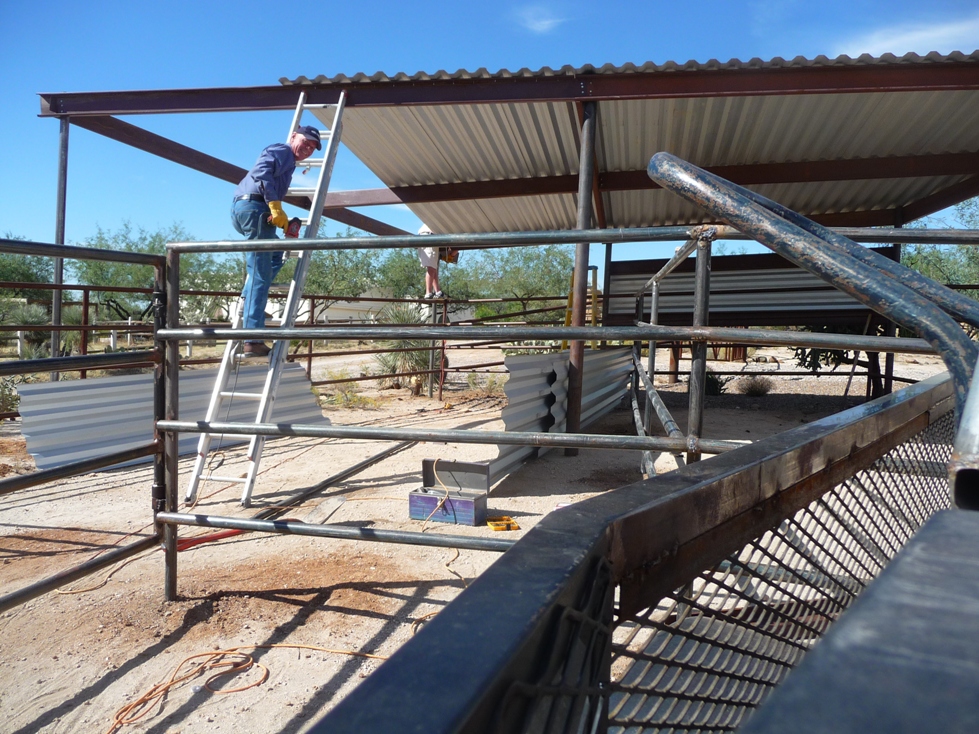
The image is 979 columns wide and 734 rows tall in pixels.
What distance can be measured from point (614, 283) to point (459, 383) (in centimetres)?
431

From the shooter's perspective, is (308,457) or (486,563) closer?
(486,563)

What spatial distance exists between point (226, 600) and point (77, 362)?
4.11 feet

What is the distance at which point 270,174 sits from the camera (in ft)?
16.5

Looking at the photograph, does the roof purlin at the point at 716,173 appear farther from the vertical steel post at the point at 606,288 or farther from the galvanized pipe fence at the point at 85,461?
the galvanized pipe fence at the point at 85,461

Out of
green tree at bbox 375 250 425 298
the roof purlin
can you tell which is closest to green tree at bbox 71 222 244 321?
green tree at bbox 375 250 425 298

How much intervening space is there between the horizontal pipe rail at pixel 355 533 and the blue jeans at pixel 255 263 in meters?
2.23

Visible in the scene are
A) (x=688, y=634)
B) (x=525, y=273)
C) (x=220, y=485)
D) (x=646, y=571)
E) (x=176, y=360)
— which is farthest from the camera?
(x=525, y=273)

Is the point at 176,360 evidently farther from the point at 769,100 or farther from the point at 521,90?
the point at 769,100

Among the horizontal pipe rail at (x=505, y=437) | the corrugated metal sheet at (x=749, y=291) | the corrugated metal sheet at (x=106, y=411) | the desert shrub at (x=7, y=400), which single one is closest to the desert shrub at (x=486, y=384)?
the corrugated metal sheet at (x=749, y=291)

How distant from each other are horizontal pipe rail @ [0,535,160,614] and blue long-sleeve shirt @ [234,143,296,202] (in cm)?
294

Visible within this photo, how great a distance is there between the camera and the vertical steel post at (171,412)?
288cm

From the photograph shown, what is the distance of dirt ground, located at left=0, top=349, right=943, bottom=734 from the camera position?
2.30m

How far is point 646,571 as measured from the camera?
30.6 inches

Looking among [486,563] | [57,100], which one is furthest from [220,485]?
[57,100]
